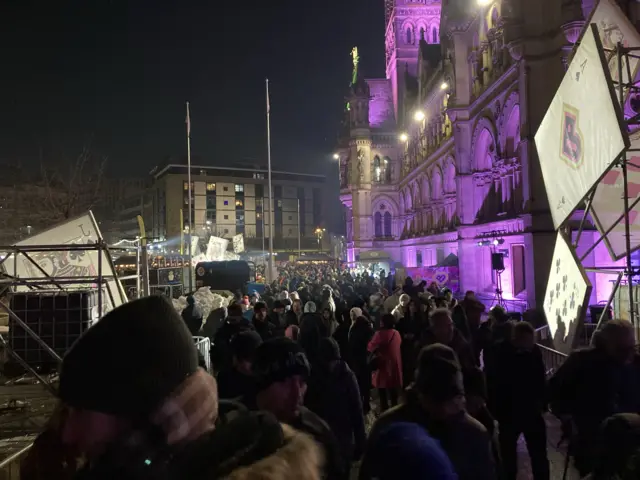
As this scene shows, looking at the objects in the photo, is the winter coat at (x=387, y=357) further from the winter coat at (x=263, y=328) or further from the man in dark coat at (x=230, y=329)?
the man in dark coat at (x=230, y=329)

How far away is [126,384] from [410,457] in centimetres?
121

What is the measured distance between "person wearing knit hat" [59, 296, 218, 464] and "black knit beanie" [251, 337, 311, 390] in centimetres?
159

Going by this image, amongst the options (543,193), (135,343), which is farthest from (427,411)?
(543,193)

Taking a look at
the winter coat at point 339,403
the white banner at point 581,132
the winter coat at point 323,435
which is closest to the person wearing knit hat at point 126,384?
the winter coat at point 323,435

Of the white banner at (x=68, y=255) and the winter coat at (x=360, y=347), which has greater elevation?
the white banner at (x=68, y=255)

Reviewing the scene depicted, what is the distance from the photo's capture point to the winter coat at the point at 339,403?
4426 mm

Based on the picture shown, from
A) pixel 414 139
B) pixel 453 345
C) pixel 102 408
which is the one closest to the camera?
pixel 102 408

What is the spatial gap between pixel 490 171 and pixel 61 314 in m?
21.8

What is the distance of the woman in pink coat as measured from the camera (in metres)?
7.66

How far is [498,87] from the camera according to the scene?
72.7 feet

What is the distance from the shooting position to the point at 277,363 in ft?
9.91

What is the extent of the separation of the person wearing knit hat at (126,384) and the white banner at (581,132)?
603 cm

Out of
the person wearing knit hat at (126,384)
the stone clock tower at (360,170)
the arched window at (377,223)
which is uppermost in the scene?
the stone clock tower at (360,170)

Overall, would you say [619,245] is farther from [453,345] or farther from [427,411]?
[427,411]
